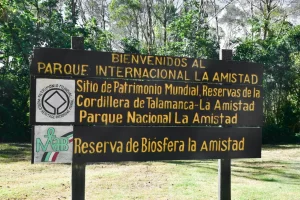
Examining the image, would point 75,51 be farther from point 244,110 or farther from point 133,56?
point 244,110

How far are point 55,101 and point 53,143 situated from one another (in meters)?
0.53

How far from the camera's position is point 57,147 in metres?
5.14

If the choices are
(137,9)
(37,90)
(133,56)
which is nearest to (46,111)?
(37,90)

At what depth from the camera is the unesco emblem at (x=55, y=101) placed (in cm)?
510

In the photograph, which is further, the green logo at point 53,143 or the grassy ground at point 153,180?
the grassy ground at point 153,180

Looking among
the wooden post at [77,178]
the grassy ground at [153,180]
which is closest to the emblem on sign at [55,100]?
the wooden post at [77,178]

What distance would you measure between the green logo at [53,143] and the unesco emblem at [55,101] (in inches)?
8.5

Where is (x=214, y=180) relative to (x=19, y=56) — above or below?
below

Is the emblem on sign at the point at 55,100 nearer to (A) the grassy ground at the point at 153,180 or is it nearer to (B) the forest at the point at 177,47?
(A) the grassy ground at the point at 153,180

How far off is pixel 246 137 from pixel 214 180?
221 inches

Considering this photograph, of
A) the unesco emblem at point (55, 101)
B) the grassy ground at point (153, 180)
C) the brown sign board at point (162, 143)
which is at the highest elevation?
the unesco emblem at point (55, 101)

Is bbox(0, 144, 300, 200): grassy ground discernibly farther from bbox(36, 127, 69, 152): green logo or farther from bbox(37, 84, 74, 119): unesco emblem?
bbox(37, 84, 74, 119): unesco emblem

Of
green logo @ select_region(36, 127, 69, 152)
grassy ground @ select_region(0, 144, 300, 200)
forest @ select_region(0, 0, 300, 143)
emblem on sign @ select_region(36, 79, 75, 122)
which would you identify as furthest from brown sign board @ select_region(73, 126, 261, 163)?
forest @ select_region(0, 0, 300, 143)

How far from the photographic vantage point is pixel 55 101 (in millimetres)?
5141
